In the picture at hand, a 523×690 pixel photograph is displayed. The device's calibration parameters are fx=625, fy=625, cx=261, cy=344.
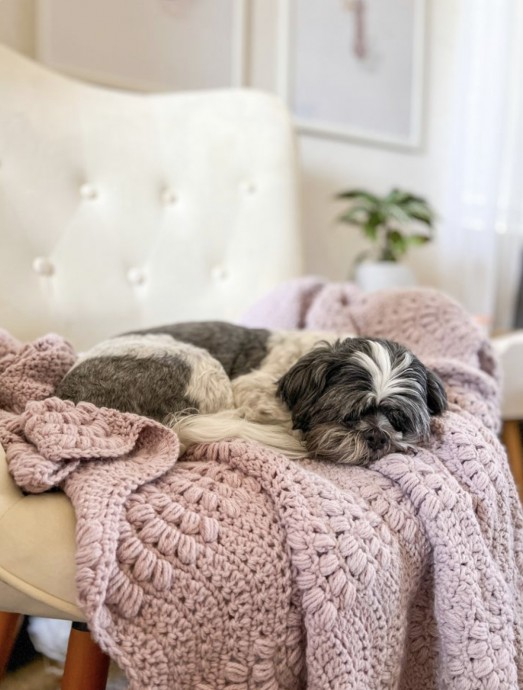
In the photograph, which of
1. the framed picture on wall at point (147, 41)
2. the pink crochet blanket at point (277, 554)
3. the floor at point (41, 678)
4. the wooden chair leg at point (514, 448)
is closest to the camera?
the pink crochet blanket at point (277, 554)

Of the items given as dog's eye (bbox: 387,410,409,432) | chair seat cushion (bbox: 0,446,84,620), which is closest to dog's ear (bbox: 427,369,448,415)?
dog's eye (bbox: 387,410,409,432)

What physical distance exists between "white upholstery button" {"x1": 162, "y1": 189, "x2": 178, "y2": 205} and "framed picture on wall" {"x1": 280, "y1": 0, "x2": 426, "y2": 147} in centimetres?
87

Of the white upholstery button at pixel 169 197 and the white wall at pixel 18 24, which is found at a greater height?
the white wall at pixel 18 24

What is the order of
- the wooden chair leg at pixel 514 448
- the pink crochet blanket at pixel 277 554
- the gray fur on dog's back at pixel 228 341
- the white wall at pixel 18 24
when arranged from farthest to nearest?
1. the wooden chair leg at pixel 514 448
2. the white wall at pixel 18 24
3. the gray fur on dog's back at pixel 228 341
4. the pink crochet blanket at pixel 277 554

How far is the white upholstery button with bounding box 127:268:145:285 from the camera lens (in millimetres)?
1919

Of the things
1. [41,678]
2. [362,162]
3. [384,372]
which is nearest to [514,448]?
[384,372]

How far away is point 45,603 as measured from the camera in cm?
80

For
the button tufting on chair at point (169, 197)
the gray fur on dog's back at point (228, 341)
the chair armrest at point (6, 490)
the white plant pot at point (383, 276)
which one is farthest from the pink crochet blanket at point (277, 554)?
the white plant pot at point (383, 276)

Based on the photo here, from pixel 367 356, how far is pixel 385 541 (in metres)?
0.37

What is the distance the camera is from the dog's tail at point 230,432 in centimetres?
109

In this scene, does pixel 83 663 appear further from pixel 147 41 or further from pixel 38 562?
pixel 147 41

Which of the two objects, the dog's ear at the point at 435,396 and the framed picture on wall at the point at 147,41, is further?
the framed picture on wall at the point at 147,41

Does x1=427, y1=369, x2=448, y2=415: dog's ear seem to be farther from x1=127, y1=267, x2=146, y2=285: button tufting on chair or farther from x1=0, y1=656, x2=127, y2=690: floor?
x1=127, y1=267, x2=146, y2=285: button tufting on chair

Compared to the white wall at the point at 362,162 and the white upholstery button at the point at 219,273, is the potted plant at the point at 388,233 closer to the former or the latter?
the white wall at the point at 362,162
